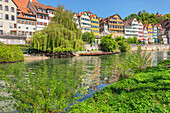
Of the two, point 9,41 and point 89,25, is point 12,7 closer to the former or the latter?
point 9,41

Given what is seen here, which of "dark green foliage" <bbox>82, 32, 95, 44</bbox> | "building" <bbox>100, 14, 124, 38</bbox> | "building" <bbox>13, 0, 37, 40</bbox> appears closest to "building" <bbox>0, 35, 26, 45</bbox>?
"building" <bbox>13, 0, 37, 40</bbox>

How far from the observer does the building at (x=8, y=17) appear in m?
41.7

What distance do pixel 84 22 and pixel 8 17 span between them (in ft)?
99.9

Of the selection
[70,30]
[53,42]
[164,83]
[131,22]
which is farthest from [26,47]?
[131,22]

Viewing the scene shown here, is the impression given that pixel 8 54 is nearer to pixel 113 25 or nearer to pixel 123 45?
pixel 123 45

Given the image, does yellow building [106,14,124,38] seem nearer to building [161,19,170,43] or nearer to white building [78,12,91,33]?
white building [78,12,91,33]

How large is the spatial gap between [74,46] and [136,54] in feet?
83.1

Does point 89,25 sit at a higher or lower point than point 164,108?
higher

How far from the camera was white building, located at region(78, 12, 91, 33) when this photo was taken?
63156 mm

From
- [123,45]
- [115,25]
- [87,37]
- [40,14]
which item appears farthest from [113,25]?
[40,14]

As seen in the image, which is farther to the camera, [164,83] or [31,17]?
[31,17]

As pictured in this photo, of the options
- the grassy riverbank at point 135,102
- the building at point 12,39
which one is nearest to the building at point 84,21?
the building at point 12,39

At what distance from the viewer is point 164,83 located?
752 cm

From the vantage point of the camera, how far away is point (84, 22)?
64062 millimetres
